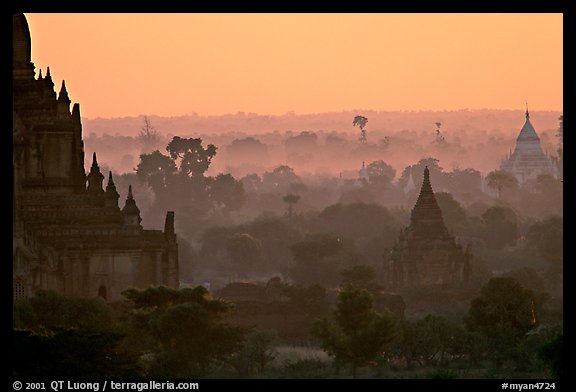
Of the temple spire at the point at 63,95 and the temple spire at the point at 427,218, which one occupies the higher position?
the temple spire at the point at 63,95

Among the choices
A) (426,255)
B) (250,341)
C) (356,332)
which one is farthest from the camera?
(426,255)

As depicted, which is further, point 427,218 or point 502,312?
point 427,218

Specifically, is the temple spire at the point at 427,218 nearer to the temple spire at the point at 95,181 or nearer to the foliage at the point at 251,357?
the temple spire at the point at 95,181

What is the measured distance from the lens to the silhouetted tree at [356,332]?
207 feet

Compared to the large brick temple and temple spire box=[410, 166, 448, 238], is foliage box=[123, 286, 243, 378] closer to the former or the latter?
the large brick temple

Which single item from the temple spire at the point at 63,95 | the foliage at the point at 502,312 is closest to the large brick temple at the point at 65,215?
the temple spire at the point at 63,95

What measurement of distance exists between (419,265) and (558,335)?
59.2 m

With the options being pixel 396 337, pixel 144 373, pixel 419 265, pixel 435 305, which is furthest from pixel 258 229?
pixel 144 373

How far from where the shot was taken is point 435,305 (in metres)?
105

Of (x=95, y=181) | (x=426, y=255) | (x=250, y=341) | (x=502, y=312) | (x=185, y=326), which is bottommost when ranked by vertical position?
(x=250, y=341)

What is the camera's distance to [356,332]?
209 feet

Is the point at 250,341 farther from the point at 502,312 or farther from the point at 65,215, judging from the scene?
the point at 502,312

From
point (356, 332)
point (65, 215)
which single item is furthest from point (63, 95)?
point (356, 332)

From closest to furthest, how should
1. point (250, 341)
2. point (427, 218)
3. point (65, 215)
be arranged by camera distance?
point (250, 341) < point (65, 215) < point (427, 218)
